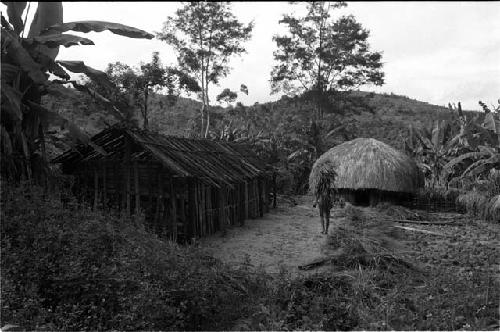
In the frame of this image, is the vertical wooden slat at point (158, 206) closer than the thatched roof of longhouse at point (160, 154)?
No

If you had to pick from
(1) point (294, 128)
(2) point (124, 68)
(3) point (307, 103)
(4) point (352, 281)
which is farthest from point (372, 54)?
(4) point (352, 281)

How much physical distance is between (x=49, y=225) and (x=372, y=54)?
78.1 ft

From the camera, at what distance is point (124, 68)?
1884 centimetres

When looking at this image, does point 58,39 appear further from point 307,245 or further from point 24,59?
point 307,245

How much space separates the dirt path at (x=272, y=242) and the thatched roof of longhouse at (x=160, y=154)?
5.14ft

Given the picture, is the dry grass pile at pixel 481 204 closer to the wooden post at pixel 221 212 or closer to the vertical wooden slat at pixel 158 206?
the wooden post at pixel 221 212

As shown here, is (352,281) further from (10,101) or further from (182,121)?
(182,121)

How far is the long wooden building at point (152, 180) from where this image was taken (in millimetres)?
10820

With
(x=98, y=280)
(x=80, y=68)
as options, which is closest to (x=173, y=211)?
(x=80, y=68)

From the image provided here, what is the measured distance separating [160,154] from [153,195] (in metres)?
1.06

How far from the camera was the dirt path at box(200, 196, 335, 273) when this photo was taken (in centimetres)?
987

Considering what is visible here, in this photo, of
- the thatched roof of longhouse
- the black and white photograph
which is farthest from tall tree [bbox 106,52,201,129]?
the thatched roof of longhouse

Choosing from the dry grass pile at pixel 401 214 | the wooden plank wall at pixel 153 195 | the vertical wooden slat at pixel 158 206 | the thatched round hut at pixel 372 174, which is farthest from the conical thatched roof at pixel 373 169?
the vertical wooden slat at pixel 158 206

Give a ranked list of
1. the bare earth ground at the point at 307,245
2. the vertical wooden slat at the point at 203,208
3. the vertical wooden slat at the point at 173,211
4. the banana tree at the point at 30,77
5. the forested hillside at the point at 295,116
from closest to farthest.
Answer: the banana tree at the point at 30,77 → the bare earth ground at the point at 307,245 → the vertical wooden slat at the point at 173,211 → the vertical wooden slat at the point at 203,208 → the forested hillside at the point at 295,116
